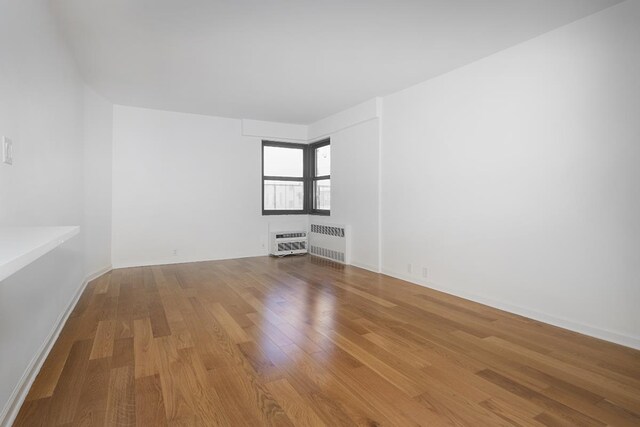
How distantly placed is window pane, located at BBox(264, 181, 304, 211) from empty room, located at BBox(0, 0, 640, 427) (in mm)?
1680

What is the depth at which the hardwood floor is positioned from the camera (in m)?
1.67

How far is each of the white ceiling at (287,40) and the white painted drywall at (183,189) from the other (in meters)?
0.94

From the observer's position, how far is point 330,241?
590 cm

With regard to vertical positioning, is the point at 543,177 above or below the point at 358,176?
below

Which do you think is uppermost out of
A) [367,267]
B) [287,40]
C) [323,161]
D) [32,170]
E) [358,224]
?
[287,40]

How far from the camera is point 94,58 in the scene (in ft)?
11.2

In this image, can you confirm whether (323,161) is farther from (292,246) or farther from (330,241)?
(292,246)

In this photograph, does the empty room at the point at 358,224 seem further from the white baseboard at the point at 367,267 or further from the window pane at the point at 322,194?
the window pane at the point at 322,194

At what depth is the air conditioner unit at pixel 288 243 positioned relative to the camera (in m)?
6.23

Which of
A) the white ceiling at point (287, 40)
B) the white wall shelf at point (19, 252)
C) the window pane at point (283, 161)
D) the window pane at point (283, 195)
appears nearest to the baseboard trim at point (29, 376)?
the white wall shelf at point (19, 252)

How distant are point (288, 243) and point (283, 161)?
1.63 m

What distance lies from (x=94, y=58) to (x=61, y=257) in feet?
6.58

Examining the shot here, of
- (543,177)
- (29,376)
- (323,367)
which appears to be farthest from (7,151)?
(543,177)

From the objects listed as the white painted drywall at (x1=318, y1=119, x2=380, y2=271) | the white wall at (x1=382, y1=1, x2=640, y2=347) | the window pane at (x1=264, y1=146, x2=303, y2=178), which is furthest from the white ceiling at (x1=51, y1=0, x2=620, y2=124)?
the window pane at (x1=264, y1=146, x2=303, y2=178)
